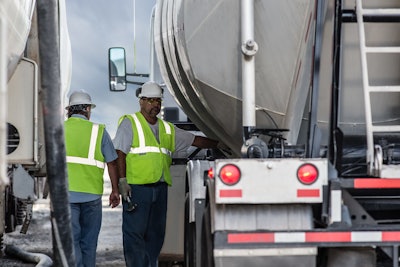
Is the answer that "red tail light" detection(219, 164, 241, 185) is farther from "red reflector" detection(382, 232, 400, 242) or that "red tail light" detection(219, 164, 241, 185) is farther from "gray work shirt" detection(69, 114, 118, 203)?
"gray work shirt" detection(69, 114, 118, 203)

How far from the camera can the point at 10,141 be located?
3.86m

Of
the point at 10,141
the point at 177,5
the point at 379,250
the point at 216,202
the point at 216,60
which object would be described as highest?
the point at 177,5

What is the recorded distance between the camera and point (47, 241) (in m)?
11.2

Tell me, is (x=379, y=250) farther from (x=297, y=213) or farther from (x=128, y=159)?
(x=128, y=159)

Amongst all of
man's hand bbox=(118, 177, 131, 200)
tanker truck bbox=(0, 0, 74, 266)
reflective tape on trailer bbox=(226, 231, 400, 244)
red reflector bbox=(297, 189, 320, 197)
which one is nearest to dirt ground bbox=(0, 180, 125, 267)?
man's hand bbox=(118, 177, 131, 200)

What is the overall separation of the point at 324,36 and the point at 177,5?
4.36 ft

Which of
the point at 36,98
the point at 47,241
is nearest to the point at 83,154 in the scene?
the point at 36,98

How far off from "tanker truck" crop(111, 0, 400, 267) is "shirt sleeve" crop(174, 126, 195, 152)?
149cm

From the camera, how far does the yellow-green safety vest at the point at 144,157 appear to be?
645 centimetres

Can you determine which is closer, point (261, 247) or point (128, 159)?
point (261, 247)

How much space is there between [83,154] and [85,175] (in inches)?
6.9

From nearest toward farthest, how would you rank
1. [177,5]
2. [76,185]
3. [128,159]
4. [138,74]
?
[177,5] < [76,185] < [128,159] < [138,74]

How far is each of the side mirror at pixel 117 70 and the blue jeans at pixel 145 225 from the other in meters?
1.70

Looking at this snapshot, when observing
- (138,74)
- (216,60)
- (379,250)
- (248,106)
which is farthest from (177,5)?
(138,74)
